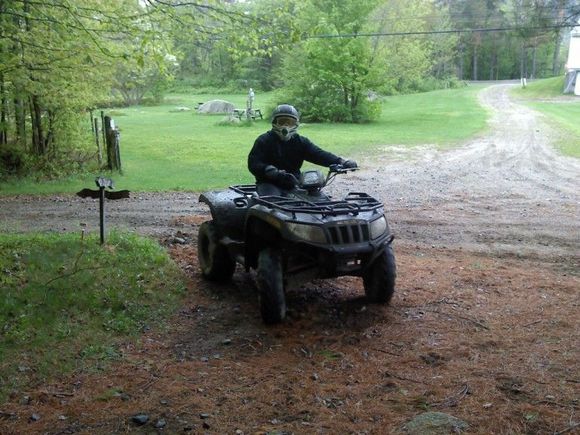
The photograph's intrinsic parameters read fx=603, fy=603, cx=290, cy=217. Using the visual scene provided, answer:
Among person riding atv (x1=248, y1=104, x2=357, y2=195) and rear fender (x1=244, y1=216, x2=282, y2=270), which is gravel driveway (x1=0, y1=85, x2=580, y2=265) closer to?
person riding atv (x1=248, y1=104, x2=357, y2=195)

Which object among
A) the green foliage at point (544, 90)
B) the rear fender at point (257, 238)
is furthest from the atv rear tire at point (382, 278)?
the green foliage at point (544, 90)

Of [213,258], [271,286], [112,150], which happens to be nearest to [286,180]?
[271,286]

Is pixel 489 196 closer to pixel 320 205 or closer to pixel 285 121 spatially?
pixel 285 121

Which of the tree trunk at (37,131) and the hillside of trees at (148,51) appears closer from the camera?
the hillside of trees at (148,51)

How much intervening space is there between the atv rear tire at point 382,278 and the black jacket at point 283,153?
4.01 feet

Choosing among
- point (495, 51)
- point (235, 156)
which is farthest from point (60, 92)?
point (495, 51)

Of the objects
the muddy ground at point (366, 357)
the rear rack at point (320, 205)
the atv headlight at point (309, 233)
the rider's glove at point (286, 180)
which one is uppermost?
the rider's glove at point (286, 180)

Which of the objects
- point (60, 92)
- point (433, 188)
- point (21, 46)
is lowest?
point (433, 188)

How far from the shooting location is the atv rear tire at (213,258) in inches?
270

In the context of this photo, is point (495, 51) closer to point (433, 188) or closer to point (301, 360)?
point (433, 188)

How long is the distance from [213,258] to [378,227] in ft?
7.00

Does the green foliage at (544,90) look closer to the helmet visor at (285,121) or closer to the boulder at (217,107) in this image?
the boulder at (217,107)

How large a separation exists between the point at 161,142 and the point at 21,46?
1151cm

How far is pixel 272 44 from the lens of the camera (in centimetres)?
820
